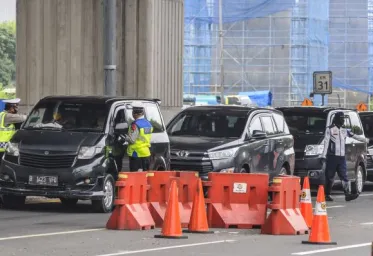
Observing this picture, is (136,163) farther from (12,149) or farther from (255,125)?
(255,125)

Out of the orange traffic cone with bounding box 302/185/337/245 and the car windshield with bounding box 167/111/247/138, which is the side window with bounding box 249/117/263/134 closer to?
the car windshield with bounding box 167/111/247/138

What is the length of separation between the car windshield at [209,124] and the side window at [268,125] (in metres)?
0.64

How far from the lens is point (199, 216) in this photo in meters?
15.0

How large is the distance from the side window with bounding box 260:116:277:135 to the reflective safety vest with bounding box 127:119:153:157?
13.1ft

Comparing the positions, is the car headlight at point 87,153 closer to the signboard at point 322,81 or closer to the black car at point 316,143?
the black car at point 316,143

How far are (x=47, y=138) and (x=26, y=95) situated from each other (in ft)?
35.2

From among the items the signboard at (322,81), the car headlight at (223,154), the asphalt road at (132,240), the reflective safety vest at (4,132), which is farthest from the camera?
the signboard at (322,81)

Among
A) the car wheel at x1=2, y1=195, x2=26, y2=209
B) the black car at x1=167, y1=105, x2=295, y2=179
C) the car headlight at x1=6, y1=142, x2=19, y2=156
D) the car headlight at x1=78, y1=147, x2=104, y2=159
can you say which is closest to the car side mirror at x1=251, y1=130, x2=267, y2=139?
the black car at x1=167, y1=105, x2=295, y2=179

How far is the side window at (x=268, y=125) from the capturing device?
74.2 ft

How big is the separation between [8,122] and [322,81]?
17822 mm

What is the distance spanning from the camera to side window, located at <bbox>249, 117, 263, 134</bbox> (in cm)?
2191

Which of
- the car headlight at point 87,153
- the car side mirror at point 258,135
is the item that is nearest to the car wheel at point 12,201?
the car headlight at point 87,153

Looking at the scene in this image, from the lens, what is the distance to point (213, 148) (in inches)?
805

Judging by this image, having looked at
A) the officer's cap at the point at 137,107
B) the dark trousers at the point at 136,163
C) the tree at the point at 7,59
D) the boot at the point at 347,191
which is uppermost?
the tree at the point at 7,59
